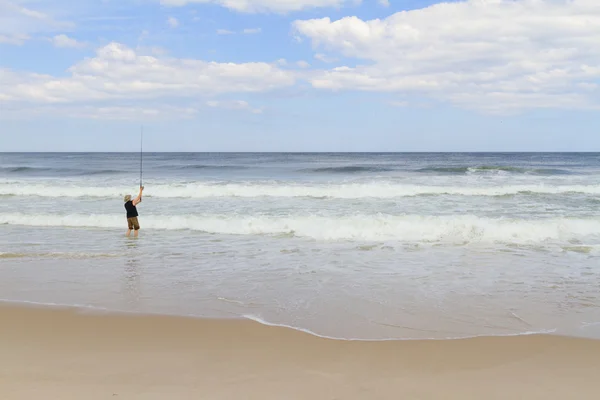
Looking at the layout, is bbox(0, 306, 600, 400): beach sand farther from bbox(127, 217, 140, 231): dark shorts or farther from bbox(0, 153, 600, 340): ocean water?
bbox(127, 217, 140, 231): dark shorts

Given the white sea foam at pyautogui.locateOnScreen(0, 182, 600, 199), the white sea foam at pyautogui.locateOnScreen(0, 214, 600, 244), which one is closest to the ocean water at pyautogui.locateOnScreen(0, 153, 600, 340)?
the white sea foam at pyautogui.locateOnScreen(0, 214, 600, 244)

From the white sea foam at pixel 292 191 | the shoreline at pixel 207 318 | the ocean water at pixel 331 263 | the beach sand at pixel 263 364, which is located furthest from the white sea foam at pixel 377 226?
the beach sand at pixel 263 364

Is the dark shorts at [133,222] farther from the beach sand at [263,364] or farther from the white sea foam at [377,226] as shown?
the beach sand at [263,364]

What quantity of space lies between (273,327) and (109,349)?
1621 millimetres

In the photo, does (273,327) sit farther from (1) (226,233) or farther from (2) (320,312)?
(1) (226,233)

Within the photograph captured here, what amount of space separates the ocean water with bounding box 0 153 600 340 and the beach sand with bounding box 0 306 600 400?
0.45 meters

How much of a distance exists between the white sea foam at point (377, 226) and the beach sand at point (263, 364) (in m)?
6.36

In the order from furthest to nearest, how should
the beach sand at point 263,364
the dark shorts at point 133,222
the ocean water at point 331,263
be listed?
the dark shorts at point 133,222
the ocean water at point 331,263
the beach sand at point 263,364

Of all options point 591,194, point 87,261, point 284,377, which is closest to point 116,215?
point 87,261

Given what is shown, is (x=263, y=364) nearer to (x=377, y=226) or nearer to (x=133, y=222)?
(x=377, y=226)

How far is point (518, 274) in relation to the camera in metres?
7.86

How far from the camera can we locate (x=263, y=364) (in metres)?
4.34

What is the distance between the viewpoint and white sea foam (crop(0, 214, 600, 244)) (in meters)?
11.4

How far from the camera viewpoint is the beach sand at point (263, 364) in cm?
381
